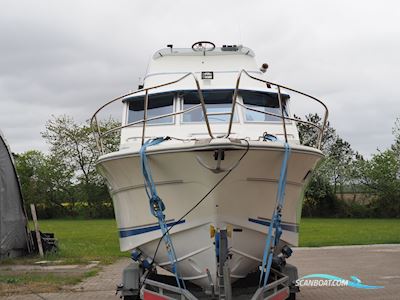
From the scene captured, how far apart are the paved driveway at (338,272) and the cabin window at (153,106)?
3354 millimetres

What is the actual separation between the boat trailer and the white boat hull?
18 centimetres

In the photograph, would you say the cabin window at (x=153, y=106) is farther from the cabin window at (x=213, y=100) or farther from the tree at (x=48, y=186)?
the tree at (x=48, y=186)

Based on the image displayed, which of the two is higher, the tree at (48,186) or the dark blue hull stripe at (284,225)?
the tree at (48,186)

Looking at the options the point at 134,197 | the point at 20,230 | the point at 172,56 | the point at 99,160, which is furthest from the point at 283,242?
the point at 20,230

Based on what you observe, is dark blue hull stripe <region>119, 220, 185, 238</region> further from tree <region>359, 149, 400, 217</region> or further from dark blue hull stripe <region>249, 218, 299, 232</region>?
tree <region>359, 149, 400, 217</region>

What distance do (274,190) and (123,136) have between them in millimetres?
2801

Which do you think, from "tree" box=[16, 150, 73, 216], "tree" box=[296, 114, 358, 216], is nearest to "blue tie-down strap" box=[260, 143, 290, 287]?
"tree" box=[296, 114, 358, 216]

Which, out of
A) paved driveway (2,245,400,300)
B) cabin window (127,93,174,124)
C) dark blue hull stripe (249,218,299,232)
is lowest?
paved driveway (2,245,400,300)

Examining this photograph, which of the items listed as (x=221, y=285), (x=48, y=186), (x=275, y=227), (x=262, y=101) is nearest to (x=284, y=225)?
(x=275, y=227)

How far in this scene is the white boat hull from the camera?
628cm

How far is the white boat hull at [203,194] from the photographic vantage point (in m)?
6.28

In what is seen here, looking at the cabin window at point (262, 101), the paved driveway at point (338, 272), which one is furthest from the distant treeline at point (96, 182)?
the cabin window at point (262, 101)

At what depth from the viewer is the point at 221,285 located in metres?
6.28

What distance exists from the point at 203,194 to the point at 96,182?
162 ft
